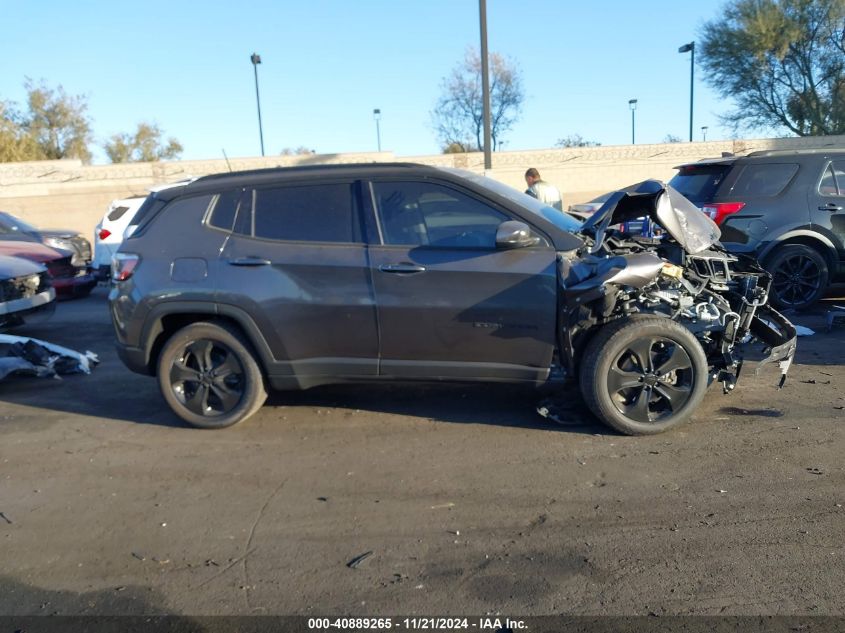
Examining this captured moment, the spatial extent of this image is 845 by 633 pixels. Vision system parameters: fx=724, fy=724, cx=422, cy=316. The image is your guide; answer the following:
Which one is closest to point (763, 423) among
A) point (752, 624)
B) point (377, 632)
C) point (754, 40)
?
point (752, 624)

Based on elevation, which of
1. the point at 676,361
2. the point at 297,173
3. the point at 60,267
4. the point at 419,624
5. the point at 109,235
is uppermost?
the point at 297,173

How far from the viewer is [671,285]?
5074 mm

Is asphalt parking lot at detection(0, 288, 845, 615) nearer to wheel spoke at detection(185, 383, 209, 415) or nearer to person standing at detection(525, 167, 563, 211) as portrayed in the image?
wheel spoke at detection(185, 383, 209, 415)

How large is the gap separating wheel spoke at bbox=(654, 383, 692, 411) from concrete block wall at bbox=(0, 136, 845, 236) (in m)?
20.8

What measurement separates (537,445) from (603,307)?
1.02m

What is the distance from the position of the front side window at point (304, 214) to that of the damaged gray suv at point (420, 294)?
1 centimetres

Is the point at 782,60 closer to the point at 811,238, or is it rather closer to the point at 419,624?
the point at 811,238

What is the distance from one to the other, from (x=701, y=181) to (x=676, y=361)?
478 centimetres

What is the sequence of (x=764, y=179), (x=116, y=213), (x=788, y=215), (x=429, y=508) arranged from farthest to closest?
(x=116, y=213) < (x=764, y=179) < (x=788, y=215) < (x=429, y=508)

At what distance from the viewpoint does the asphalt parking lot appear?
10.7 ft

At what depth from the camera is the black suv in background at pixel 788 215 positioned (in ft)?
27.6

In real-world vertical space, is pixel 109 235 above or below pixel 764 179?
below

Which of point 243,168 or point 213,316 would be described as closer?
point 213,316

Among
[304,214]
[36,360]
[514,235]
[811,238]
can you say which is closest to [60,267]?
[36,360]
